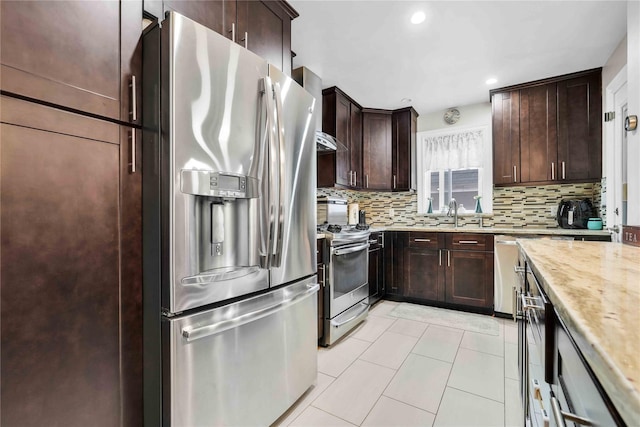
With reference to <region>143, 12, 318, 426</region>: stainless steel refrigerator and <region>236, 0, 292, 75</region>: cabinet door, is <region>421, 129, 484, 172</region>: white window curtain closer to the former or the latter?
<region>236, 0, 292, 75</region>: cabinet door

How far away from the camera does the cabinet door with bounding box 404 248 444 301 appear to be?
3402 mm

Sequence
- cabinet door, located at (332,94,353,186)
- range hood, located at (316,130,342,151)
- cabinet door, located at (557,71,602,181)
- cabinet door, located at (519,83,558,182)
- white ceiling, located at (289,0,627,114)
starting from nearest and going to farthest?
white ceiling, located at (289,0,627,114)
range hood, located at (316,130,342,151)
cabinet door, located at (557,71,602,181)
cabinet door, located at (519,83,558,182)
cabinet door, located at (332,94,353,186)

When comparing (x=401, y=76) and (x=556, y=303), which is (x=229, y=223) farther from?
(x=401, y=76)

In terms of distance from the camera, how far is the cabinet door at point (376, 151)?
13.0ft

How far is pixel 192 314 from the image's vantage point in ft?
3.70

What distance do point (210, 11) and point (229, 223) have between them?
3.56 ft

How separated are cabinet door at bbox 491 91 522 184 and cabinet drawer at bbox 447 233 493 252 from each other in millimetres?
768

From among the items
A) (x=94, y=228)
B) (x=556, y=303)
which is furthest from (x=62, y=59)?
(x=556, y=303)

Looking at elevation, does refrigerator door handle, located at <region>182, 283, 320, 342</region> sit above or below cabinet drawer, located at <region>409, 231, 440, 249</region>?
below

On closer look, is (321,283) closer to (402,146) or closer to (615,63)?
(402,146)

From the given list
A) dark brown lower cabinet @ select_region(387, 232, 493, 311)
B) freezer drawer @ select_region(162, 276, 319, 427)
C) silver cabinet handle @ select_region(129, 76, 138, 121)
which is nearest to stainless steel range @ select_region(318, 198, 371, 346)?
freezer drawer @ select_region(162, 276, 319, 427)

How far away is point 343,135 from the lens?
140 inches

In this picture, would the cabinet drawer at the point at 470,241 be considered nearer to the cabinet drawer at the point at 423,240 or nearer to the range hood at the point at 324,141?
the cabinet drawer at the point at 423,240

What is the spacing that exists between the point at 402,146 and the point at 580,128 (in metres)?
1.89
